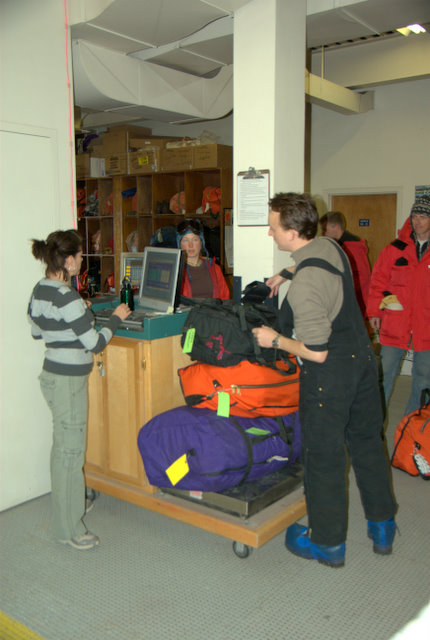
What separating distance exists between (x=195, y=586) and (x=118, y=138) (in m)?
5.82

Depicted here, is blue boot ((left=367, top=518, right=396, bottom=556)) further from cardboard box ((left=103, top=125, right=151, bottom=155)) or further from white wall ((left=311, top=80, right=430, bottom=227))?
cardboard box ((left=103, top=125, right=151, bottom=155))

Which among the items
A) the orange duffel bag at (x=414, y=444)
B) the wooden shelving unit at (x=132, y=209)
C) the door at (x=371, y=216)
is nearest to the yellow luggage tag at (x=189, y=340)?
the orange duffel bag at (x=414, y=444)

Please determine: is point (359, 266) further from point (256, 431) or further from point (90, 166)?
point (90, 166)

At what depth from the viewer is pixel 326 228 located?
5258 mm

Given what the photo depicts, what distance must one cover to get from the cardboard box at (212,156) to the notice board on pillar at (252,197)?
271 centimetres

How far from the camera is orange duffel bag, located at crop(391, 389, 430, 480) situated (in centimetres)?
335

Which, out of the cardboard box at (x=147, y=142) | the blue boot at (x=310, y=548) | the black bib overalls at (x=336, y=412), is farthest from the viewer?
the cardboard box at (x=147, y=142)

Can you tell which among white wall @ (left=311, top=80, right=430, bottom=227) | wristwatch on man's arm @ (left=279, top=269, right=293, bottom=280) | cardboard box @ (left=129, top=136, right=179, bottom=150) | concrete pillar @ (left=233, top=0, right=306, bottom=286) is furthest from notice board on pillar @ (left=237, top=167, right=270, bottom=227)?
cardboard box @ (left=129, top=136, right=179, bottom=150)

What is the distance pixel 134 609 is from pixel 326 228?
3900 mm

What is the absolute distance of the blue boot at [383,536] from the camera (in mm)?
2574

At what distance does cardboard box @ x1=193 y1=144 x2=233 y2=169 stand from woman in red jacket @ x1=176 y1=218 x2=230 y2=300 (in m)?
2.35

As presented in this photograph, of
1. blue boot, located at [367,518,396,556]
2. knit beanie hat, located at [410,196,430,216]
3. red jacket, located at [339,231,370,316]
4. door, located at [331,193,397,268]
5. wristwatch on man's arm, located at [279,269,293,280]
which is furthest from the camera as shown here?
door, located at [331,193,397,268]

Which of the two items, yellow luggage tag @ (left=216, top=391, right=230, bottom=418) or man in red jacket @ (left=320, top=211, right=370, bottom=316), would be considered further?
man in red jacket @ (left=320, top=211, right=370, bottom=316)

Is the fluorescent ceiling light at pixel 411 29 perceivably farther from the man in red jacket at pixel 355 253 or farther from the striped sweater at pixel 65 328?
the striped sweater at pixel 65 328
